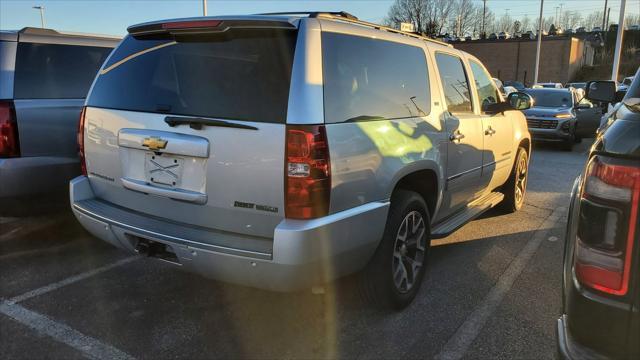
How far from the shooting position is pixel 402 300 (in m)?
3.50

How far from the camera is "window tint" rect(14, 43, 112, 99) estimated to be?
4449mm

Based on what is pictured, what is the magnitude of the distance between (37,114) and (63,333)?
2.10 m

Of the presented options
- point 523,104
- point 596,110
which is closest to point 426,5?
point 596,110

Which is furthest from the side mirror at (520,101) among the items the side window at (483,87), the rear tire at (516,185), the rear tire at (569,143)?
the rear tire at (569,143)

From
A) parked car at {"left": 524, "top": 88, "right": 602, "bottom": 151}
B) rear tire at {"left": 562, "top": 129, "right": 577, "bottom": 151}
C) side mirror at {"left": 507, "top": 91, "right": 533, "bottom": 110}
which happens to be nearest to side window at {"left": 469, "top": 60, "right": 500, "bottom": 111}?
side mirror at {"left": 507, "top": 91, "right": 533, "bottom": 110}

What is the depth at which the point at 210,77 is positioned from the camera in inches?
116

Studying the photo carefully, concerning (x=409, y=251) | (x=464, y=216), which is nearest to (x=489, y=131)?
(x=464, y=216)

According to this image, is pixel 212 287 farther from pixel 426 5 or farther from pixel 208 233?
pixel 426 5

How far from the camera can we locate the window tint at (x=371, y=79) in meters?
2.83

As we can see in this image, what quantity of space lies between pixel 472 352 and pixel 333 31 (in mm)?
2063

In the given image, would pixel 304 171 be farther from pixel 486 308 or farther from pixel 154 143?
pixel 486 308

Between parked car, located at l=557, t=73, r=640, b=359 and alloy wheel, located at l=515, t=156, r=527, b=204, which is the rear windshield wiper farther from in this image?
alloy wheel, located at l=515, t=156, r=527, b=204

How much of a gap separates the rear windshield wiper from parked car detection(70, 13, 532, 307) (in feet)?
0.03

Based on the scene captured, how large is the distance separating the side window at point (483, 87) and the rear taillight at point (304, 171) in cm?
278
